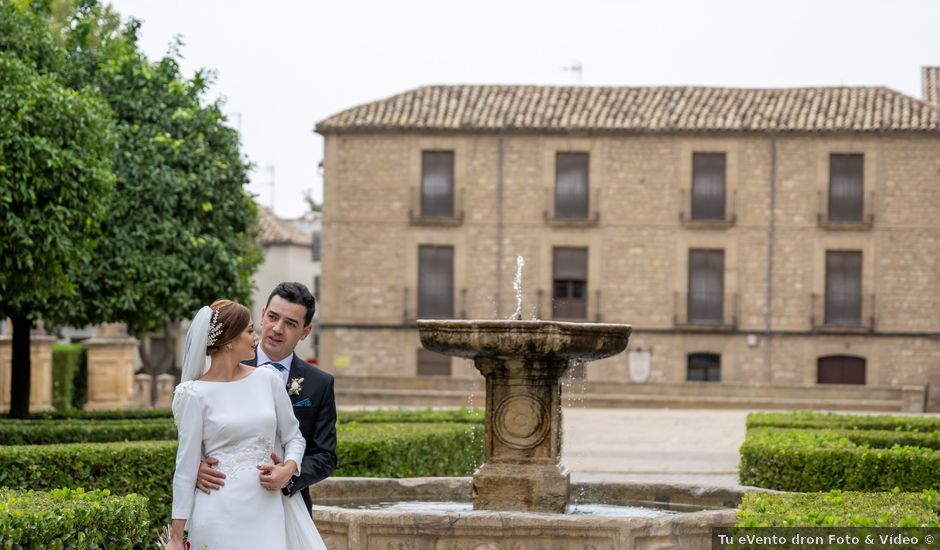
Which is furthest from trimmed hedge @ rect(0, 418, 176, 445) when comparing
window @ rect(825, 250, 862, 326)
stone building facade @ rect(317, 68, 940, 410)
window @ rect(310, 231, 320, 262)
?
window @ rect(310, 231, 320, 262)

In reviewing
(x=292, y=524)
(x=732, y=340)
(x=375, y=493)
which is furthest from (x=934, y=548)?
(x=732, y=340)

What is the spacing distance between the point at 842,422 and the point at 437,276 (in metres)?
23.8

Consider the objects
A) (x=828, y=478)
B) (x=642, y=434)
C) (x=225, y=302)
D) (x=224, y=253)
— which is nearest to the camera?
(x=225, y=302)

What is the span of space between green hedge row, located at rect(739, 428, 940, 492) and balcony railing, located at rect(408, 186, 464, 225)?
2885 centimetres

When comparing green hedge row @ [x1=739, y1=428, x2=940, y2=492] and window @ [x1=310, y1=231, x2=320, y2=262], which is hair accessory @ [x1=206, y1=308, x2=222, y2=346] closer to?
green hedge row @ [x1=739, y1=428, x2=940, y2=492]

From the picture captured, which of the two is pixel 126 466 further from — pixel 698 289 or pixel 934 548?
pixel 698 289

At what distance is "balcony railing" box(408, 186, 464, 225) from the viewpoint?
135 ft

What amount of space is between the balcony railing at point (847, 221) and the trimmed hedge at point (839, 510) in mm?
32565

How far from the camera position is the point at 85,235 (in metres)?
17.9

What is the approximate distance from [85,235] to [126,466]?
24.6 ft

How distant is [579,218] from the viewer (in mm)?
41062

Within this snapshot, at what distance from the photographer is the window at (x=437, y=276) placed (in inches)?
1631

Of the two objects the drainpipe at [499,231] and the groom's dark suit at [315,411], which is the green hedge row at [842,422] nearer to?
the groom's dark suit at [315,411]

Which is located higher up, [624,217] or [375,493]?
[624,217]
